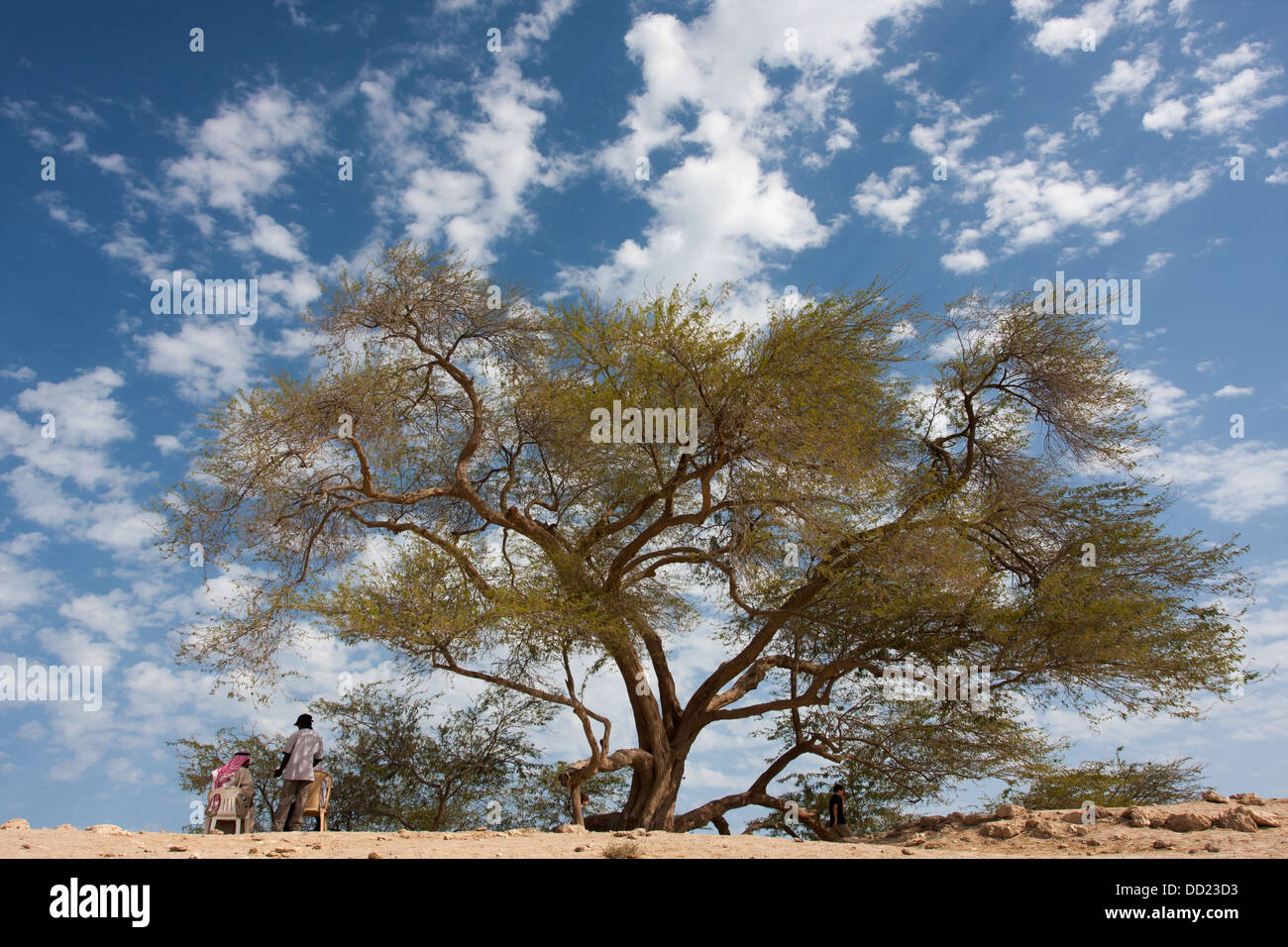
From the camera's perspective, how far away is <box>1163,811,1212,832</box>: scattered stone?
9594 millimetres

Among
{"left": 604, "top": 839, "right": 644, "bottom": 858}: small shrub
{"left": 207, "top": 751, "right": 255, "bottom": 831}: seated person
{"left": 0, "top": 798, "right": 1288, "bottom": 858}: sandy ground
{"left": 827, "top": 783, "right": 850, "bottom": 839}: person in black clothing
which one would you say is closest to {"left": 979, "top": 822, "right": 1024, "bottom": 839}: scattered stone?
{"left": 0, "top": 798, "right": 1288, "bottom": 858}: sandy ground

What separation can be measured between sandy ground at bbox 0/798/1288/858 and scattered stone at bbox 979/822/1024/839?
32mm

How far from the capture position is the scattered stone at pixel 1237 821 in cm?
934

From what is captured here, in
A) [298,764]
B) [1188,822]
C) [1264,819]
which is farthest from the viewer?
[298,764]

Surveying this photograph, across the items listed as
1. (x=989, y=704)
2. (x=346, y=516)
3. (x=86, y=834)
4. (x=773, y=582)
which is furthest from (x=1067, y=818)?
(x=346, y=516)

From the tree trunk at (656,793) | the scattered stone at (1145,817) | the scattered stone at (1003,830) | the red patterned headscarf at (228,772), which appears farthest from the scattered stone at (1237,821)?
the red patterned headscarf at (228,772)

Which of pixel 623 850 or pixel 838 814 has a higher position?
pixel 623 850

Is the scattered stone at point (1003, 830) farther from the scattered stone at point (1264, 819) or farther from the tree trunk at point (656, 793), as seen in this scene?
the tree trunk at point (656, 793)

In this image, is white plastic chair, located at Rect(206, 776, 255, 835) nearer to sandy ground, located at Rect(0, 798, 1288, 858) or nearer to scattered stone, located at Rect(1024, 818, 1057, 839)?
sandy ground, located at Rect(0, 798, 1288, 858)

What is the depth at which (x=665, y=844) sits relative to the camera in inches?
346

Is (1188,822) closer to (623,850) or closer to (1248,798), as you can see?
(1248,798)

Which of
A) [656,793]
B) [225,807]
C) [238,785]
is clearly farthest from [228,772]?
[656,793]

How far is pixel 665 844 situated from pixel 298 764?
19.5ft
